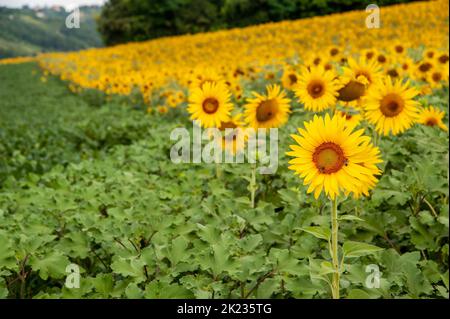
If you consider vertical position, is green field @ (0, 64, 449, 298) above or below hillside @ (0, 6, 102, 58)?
below

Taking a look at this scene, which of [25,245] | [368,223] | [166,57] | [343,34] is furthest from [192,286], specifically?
[166,57]

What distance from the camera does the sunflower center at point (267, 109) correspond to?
3.57 m

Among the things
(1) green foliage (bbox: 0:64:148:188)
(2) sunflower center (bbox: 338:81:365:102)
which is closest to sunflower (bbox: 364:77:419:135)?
(2) sunflower center (bbox: 338:81:365:102)

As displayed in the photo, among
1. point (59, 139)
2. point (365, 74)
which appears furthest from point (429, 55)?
point (59, 139)

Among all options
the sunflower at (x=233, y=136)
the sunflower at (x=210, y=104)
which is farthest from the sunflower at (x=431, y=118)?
the sunflower at (x=210, y=104)

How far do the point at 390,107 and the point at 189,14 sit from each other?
36.1m

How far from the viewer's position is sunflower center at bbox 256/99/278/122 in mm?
3574

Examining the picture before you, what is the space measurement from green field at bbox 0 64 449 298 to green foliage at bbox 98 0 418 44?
29.0 metres

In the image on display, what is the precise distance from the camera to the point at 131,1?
3825cm

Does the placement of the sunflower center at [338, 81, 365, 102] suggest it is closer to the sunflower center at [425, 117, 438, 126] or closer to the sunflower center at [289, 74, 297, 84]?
the sunflower center at [425, 117, 438, 126]

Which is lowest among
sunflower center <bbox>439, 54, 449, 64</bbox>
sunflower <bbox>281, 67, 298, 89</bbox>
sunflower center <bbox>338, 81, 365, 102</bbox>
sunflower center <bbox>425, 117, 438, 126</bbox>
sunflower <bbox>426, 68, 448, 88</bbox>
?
sunflower center <bbox>338, 81, 365, 102</bbox>

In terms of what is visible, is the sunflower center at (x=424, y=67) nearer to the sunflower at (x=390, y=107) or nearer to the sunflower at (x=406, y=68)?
the sunflower at (x=406, y=68)

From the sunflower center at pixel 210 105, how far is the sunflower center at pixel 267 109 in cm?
39

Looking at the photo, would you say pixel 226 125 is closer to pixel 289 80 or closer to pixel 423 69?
pixel 289 80
